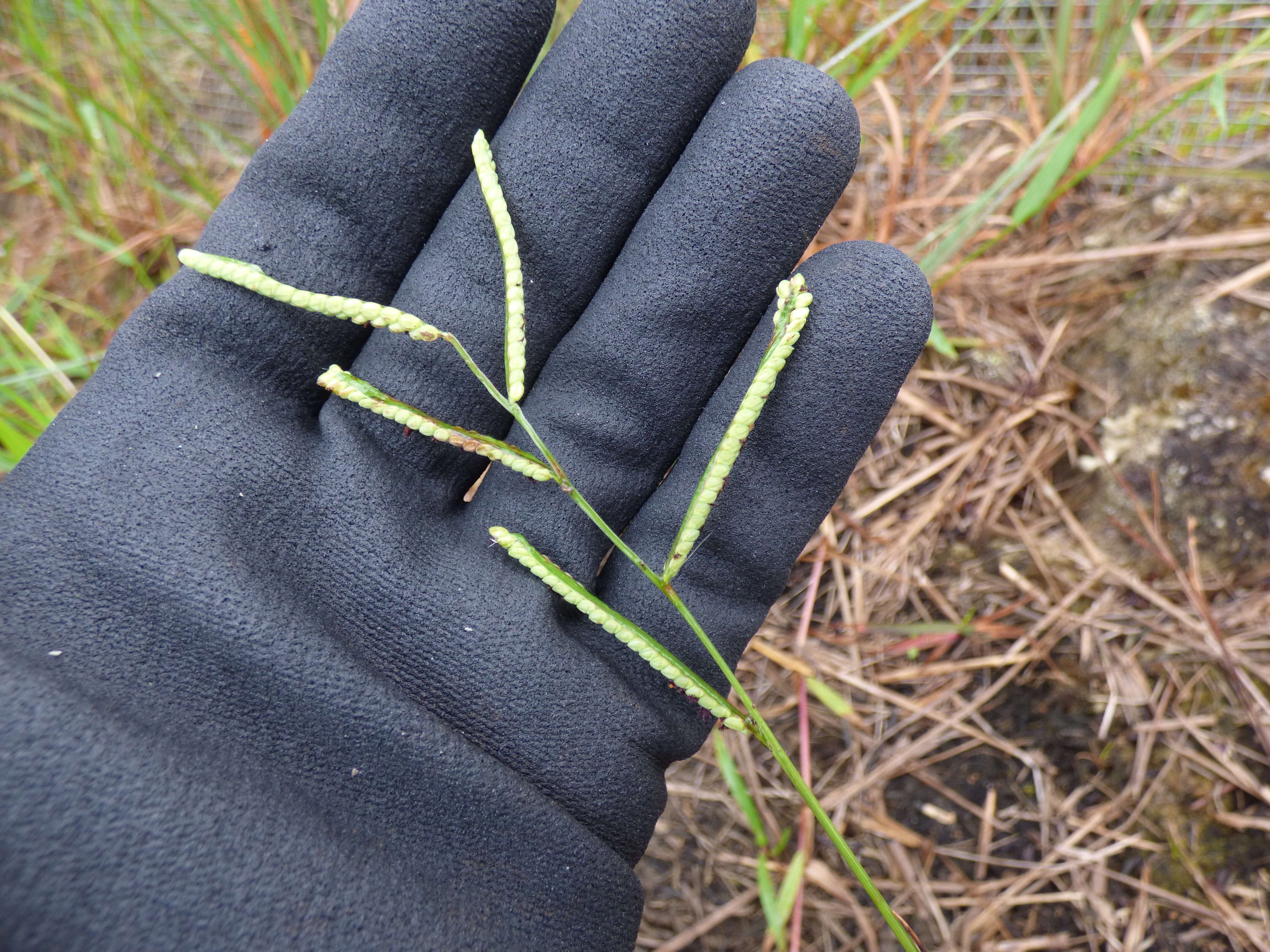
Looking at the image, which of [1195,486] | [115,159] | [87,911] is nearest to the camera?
[87,911]

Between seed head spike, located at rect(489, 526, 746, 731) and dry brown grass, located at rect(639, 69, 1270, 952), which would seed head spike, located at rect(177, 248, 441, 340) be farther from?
dry brown grass, located at rect(639, 69, 1270, 952)

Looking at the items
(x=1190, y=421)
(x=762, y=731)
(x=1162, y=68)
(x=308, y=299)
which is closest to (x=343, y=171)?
(x=308, y=299)

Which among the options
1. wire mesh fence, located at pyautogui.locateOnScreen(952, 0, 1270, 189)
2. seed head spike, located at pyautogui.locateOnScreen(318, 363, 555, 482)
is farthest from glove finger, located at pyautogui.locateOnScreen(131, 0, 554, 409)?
wire mesh fence, located at pyautogui.locateOnScreen(952, 0, 1270, 189)

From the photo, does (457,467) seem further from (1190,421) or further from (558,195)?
(1190,421)

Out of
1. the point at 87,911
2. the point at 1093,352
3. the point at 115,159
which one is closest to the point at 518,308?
the point at 87,911

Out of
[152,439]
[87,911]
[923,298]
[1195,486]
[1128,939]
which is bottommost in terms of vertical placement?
[87,911]

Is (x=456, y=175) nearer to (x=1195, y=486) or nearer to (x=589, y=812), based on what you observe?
(x=589, y=812)

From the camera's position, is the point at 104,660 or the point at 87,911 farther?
the point at 104,660
